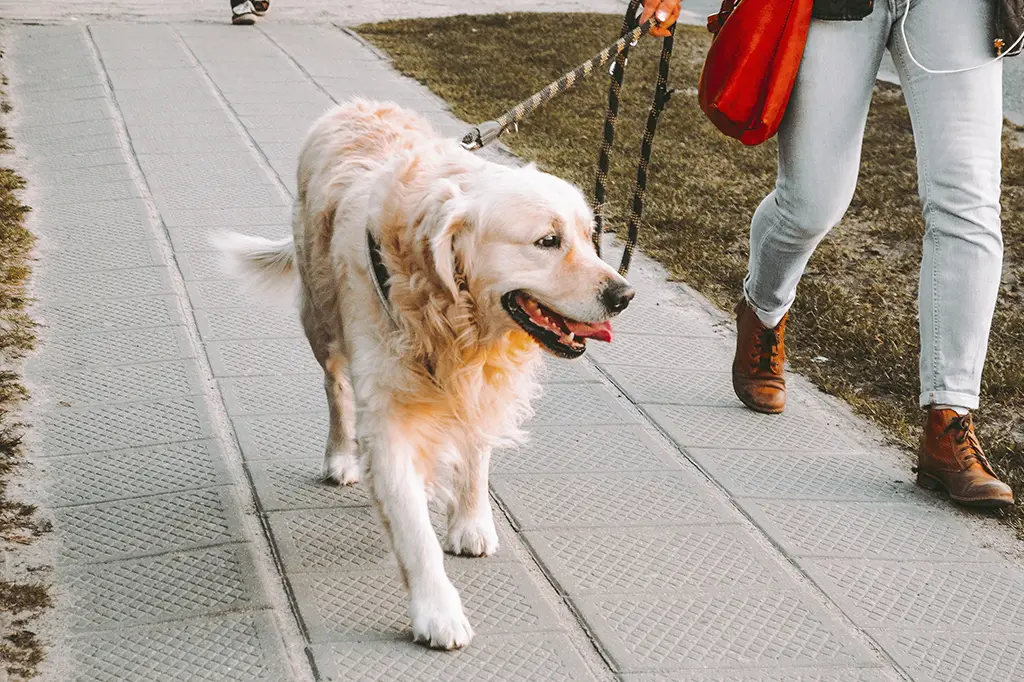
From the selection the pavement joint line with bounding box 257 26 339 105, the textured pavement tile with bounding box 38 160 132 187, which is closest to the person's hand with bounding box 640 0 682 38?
the textured pavement tile with bounding box 38 160 132 187

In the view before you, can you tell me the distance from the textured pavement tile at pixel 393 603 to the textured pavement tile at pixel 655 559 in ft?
0.45

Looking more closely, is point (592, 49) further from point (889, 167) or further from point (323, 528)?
point (323, 528)

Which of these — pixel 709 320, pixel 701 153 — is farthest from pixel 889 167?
pixel 709 320

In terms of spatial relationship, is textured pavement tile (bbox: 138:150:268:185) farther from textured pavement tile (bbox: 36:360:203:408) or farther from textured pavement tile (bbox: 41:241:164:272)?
textured pavement tile (bbox: 36:360:203:408)

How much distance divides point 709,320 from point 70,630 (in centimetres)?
320

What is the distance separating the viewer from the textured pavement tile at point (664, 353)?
498 centimetres

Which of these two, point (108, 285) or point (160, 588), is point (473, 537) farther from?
point (108, 285)

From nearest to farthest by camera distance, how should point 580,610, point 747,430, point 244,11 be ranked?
point 580,610 < point 747,430 < point 244,11

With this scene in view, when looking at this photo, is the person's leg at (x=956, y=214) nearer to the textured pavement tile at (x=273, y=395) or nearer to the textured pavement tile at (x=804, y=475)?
the textured pavement tile at (x=804, y=475)

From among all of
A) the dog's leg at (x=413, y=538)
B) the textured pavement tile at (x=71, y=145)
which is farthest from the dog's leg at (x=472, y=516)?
the textured pavement tile at (x=71, y=145)

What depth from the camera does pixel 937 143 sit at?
3.77 metres

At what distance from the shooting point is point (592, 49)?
10.5 meters

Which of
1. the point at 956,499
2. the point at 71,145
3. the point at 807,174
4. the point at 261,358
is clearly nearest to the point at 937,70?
the point at 807,174

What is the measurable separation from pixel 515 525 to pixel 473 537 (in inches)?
9.2
